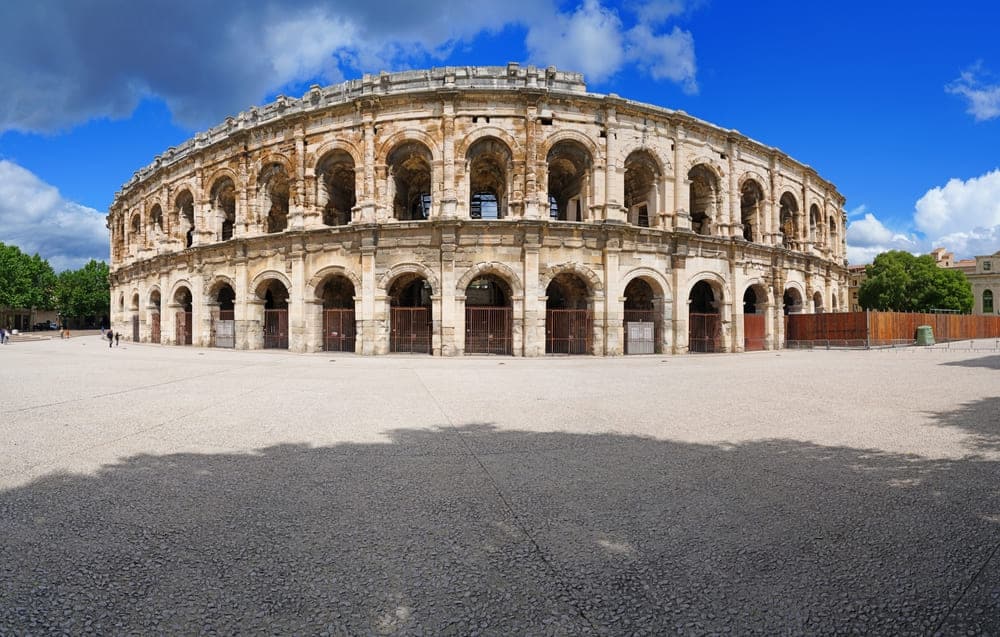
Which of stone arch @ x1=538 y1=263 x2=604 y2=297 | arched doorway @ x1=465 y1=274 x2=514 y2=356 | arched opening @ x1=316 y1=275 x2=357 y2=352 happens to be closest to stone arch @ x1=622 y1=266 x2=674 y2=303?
stone arch @ x1=538 y1=263 x2=604 y2=297

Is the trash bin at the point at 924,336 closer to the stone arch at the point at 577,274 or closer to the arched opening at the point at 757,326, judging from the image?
the arched opening at the point at 757,326

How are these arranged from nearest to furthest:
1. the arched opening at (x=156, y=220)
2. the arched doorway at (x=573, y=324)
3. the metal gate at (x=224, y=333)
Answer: the arched doorway at (x=573, y=324), the metal gate at (x=224, y=333), the arched opening at (x=156, y=220)

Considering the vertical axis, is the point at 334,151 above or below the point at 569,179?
above

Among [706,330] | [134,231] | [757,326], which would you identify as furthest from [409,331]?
[134,231]

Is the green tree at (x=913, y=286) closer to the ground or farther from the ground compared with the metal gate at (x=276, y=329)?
farther from the ground

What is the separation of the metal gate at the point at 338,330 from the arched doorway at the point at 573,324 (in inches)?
339

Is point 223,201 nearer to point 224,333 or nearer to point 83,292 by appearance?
point 224,333

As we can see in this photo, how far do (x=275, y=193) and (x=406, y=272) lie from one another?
9.25 metres

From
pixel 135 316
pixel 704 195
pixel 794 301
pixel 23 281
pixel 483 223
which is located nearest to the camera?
pixel 483 223

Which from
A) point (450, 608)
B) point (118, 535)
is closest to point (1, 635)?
point (118, 535)

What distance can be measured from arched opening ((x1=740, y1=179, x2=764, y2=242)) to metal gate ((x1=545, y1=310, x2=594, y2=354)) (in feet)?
35.4

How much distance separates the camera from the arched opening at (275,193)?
2095cm

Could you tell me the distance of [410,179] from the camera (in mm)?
22266

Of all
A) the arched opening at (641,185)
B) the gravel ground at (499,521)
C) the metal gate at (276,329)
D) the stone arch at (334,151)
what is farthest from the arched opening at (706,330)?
the metal gate at (276,329)
